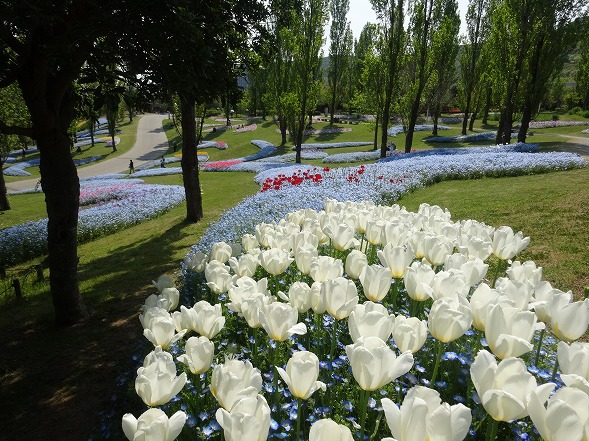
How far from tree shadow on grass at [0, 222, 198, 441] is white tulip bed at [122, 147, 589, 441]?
1210mm

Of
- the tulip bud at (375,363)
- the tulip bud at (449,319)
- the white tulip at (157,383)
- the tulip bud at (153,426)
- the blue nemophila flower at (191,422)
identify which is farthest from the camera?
the blue nemophila flower at (191,422)

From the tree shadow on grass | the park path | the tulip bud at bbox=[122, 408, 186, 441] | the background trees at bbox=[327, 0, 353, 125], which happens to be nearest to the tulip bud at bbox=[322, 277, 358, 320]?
the tulip bud at bbox=[122, 408, 186, 441]

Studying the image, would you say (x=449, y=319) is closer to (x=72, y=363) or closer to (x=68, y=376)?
(x=68, y=376)

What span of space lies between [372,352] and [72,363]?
5.07 m

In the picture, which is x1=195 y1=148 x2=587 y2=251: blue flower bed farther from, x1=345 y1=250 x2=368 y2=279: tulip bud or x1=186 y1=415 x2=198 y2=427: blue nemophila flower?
x1=186 y1=415 x2=198 y2=427: blue nemophila flower

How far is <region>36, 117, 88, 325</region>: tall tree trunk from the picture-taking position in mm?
5863

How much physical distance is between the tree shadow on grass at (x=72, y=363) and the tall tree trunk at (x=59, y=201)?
2.28 feet

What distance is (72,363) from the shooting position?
535 cm

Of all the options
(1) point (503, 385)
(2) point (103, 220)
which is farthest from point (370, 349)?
(2) point (103, 220)

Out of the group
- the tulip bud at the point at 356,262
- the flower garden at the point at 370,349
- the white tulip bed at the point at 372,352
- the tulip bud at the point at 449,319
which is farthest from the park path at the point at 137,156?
the tulip bud at the point at 449,319

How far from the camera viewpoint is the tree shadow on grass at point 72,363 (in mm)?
4141

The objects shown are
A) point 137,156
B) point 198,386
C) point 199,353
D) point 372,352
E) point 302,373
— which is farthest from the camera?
point 137,156

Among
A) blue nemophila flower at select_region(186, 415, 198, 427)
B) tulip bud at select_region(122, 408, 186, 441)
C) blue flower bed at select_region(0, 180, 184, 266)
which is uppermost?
tulip bud at select_region(122, 408, 186, 441)

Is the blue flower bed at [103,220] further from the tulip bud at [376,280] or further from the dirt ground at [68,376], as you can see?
the tulip bud at [376,280]
